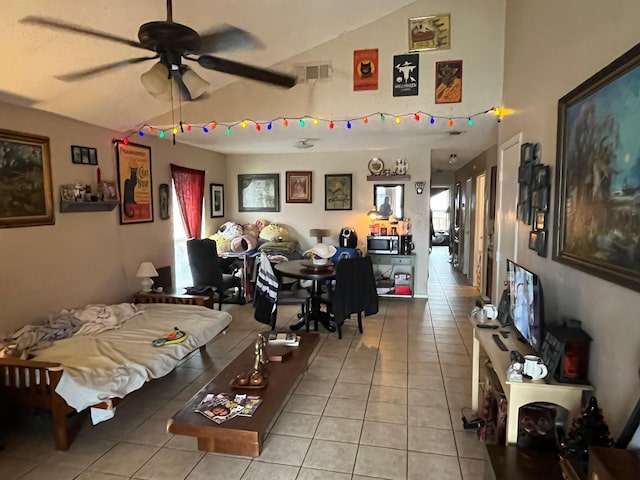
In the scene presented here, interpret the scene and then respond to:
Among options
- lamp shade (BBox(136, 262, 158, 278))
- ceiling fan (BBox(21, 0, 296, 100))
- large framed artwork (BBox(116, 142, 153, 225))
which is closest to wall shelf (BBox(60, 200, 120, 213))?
large framed artwork (BBox(116, 142, 153, 225))

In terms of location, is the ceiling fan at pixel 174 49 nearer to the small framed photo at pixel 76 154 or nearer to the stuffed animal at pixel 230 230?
the small framed photo at pixel 76 154

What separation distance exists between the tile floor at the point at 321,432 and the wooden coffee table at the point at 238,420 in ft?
0.34

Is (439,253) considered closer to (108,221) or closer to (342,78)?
(342,78)

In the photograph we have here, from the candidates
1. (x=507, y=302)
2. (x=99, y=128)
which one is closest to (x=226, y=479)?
(x=507, y=302)

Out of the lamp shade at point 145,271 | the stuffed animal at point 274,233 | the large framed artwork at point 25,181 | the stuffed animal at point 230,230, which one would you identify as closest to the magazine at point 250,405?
the large framed artwork at point 25,181

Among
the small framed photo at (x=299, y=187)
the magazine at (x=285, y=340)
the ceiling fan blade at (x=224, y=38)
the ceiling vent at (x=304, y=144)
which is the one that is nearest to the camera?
the ceiling fan blade at (x=224, y=38)

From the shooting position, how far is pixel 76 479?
212 centimetres

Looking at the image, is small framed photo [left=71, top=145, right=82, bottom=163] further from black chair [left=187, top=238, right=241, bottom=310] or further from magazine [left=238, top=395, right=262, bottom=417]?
magazine [left=238, top=395, right=262, bottom=417]

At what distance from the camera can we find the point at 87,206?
372 cm

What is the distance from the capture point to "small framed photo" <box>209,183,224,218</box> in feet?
20.7

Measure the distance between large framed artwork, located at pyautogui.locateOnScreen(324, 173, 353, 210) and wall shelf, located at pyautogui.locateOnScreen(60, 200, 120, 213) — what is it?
3271 mm

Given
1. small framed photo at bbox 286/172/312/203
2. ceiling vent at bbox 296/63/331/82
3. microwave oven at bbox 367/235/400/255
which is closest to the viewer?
ceiling vent at bbox 296/63/331/82

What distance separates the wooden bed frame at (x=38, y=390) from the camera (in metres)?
2.36

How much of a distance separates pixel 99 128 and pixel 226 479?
3.48 metres
